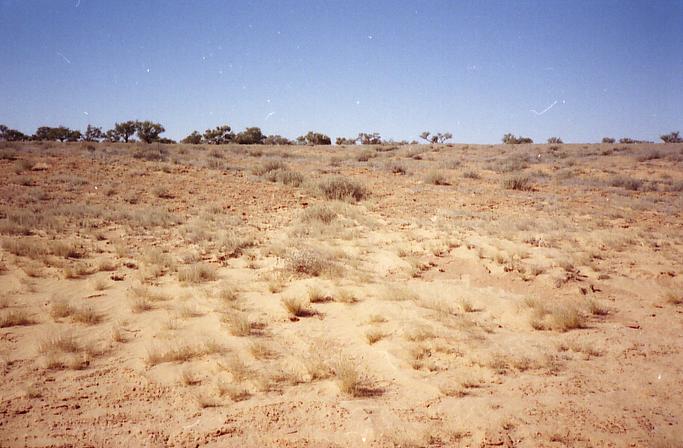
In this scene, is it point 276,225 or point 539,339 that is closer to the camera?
point 539,339

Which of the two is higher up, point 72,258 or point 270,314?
point 72,258

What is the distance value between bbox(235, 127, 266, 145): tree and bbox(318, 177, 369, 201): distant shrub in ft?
113

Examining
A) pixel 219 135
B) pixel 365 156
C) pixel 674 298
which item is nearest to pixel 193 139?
pixel 219 135

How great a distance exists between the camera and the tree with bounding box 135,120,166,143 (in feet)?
140

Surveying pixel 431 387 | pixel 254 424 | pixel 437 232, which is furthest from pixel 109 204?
pixel 431 387

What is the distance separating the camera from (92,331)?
485 cm

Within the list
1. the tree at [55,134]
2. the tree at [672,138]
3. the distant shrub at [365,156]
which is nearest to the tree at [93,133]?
the tree at [55,134]

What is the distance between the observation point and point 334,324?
17.0 ft

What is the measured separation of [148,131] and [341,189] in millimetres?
38318

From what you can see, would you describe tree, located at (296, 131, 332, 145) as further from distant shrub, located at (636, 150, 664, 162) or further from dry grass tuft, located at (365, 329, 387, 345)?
dry grass tuft, located at (365, 329, 387, 345)

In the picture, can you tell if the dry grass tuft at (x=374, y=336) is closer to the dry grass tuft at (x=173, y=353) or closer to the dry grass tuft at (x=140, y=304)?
the dry grass tuft at (x=173, y=353)

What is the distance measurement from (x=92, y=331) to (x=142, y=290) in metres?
1.01

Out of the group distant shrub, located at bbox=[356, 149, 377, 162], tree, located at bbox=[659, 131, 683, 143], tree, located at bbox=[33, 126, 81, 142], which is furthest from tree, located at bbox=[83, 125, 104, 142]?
tree, located at bbox=[659, 131, 683, 143]

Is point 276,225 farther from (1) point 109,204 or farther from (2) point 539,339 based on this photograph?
(2) point 539,339
